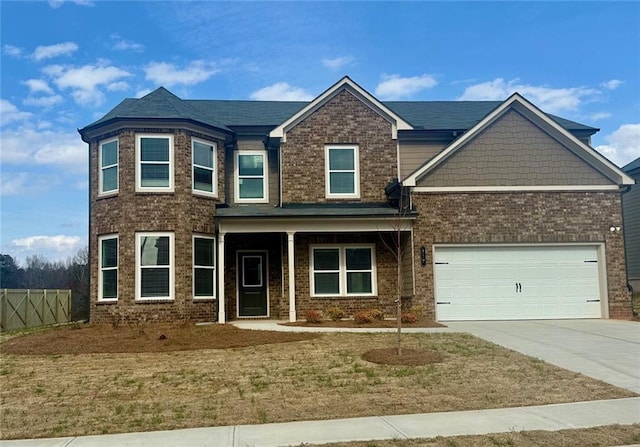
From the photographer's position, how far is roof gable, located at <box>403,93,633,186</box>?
18.0 m

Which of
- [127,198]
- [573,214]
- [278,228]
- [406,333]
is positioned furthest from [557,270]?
[127,198]

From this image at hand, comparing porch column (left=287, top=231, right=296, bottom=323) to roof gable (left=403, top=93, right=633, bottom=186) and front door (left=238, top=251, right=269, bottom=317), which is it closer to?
front door (left=238, top=251, right=269, bottom=317)

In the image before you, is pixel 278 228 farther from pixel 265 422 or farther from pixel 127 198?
pixel 265 422

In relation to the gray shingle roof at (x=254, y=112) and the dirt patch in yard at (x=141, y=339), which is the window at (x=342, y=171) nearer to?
the gray shingle roof at (x=254, y=112)

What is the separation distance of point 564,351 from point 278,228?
8.70 meters

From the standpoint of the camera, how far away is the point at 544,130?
18500 millimetres

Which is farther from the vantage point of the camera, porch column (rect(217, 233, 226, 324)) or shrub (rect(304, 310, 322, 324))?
porch column (rect(217, 233, 226, 324))

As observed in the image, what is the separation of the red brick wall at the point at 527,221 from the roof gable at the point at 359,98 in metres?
3.15

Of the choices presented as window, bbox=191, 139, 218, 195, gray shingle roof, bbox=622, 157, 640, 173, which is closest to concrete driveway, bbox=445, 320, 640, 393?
window, bbox=191, 139, 218, 195

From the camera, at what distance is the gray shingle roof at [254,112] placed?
18391mm

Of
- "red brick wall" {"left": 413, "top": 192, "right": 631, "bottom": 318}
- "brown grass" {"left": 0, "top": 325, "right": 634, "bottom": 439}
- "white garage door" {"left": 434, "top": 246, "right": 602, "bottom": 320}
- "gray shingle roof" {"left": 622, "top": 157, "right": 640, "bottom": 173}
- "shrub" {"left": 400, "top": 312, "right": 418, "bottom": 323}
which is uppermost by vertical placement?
"gray shingle roof" {"left": 622, "top": 157, "right": 640, "bottom": 173}

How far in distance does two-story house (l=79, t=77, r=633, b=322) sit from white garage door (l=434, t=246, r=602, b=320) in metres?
0.03

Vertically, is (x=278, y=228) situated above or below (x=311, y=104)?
below

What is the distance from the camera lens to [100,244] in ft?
59.7
